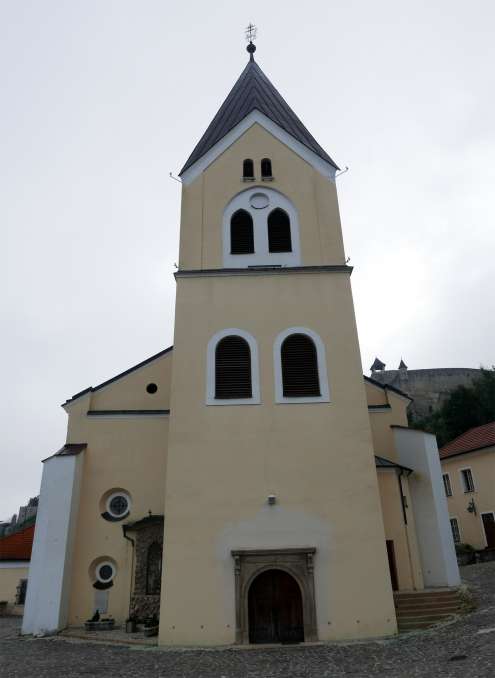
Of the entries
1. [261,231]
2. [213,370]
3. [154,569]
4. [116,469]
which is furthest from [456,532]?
[213,370]

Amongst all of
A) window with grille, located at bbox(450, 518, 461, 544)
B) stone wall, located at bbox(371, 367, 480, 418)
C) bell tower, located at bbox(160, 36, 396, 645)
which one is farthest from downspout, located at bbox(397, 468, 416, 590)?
stone wall, located at bbox(371, 367, 480, 418)

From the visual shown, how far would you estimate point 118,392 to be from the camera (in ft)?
61.0

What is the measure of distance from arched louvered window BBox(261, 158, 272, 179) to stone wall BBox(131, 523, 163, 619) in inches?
453

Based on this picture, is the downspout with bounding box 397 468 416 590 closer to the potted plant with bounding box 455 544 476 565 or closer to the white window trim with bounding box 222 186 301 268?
the white window trim with bounding box 222 186 301 268

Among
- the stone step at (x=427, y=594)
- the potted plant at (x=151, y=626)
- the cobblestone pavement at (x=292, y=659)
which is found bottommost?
the cobblestone pavement at (x=292, y=659)

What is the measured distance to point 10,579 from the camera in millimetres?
24141

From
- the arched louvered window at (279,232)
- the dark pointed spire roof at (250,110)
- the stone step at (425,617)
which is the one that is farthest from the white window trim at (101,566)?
the dark pointed spire roof at (250,110)

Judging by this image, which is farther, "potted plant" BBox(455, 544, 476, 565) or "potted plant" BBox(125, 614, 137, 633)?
"potted plant" BBox(455, 544, 476, 565)

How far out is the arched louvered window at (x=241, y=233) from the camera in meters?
16.5

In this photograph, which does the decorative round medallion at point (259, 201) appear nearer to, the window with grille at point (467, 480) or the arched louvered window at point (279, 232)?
the arched louvered window at point (279, 232)

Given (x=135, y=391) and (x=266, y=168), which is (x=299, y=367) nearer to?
(x=135, y=391)

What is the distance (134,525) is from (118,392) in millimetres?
4636

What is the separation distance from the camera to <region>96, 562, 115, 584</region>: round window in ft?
52.8

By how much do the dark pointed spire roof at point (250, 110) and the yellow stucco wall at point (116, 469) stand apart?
8.00m
